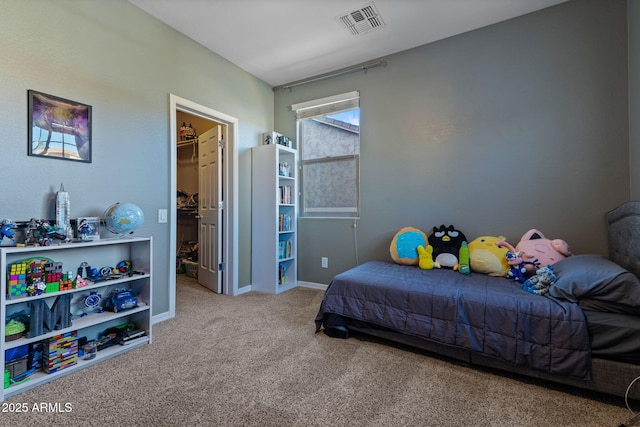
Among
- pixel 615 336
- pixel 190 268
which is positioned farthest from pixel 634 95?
pixel 190 268

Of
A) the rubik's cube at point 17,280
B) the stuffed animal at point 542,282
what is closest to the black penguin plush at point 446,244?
the stuffed animal at point 542,282

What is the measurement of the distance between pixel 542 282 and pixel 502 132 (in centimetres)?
149

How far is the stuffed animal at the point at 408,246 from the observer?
274 cm

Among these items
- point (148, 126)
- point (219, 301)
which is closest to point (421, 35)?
point (148, 126)

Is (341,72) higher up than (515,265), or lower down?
higher up

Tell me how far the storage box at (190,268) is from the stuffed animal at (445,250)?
11.2 ft

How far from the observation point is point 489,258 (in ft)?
7.77

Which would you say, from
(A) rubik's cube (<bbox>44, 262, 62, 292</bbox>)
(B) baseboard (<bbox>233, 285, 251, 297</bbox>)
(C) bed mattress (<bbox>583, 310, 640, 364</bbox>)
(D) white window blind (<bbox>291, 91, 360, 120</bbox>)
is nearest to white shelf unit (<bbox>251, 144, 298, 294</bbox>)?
(B) baseboard (<bbox>233, 285, 251, 297</bbox>)

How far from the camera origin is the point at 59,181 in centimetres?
195

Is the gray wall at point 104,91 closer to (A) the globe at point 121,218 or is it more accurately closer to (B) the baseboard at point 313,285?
(A) the globe at point 121,218

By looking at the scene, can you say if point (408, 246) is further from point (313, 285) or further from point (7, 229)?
point (7, 229)

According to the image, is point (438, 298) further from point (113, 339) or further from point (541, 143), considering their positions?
point (113, 339)

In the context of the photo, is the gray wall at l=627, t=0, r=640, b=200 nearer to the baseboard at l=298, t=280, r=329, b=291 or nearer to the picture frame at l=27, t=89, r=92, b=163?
the baseboard at l=298, t=280, r=329, b=291

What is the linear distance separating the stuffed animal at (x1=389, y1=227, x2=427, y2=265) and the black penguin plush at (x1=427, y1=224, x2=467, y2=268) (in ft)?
0.39
